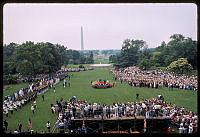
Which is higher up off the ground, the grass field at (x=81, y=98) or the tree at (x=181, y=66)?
the tree at (x=181, y=66)

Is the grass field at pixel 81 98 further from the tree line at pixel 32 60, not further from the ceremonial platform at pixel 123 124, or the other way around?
the tree line at pixel 32 60

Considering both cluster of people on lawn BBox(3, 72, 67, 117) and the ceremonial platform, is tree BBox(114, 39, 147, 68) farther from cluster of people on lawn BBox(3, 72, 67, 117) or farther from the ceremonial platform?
the ceremonial platform

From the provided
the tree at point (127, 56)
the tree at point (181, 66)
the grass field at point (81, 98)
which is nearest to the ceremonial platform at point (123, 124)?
the grass field at point (81, 98)

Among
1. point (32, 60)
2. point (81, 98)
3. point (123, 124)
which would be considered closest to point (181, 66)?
point (81, 98)

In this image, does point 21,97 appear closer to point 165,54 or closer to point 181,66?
point 181,66

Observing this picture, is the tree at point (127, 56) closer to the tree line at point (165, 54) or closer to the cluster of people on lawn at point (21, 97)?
the tree line at point (165, 54)

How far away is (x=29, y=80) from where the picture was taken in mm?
30594

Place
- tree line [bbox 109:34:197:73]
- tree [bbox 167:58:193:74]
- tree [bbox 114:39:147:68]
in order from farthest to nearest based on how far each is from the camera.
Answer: tree [bbox 114:39:147:68] → tree line [bbox 109:34:197:73] → tree [bbox 167:58:193:74]

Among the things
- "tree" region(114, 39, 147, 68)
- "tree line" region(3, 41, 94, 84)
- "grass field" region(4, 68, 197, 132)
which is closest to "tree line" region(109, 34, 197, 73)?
"tree" region(114, 39, 147, 68)

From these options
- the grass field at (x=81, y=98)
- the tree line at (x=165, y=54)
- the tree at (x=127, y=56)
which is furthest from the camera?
the tree at (x=127, y=56)

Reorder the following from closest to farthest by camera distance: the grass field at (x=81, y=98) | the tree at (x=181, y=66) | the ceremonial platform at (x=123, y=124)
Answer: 1. the ceremonial platform at (x=123, y=124)
2. the grass field at (x=81, y=98)
3. the tree at (x=181, y=66)

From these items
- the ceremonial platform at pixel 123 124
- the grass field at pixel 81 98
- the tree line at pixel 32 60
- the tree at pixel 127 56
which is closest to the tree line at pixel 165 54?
the tree at pixel 127 56

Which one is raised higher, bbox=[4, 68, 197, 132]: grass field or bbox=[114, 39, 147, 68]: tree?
bbox=[114, 39, 147, 68]: tree

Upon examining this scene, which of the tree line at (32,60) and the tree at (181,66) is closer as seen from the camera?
the tree line at (32,60)
